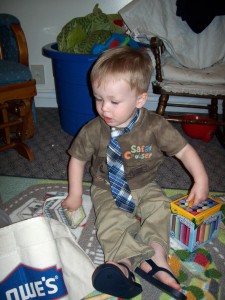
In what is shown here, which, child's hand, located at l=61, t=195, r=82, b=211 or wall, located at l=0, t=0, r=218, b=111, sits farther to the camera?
wall, located at l=0, t=0, r=218, b=111

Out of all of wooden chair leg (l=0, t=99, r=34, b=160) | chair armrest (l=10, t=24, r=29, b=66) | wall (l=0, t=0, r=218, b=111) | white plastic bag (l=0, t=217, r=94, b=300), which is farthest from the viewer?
wall (l=0, t=0, r=218, b=111)

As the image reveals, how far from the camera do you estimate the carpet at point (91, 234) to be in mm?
691

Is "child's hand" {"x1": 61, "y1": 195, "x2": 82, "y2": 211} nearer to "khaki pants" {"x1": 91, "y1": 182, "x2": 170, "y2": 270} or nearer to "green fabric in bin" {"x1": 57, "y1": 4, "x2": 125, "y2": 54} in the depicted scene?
"khaki pants" {"x1": 91, "y1": 182, "x2": 170, "y2": 270}

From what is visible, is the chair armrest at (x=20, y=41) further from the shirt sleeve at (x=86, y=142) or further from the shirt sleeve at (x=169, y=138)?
the shirt sleeve at (x=169, y=138)

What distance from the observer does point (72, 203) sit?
2.99 feet

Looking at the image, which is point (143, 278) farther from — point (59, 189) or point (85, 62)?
point (85, 62)

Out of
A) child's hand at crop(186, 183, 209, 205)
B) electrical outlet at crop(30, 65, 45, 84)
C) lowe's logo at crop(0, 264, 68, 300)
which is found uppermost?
electrical outlet at crop(30, 65, 45, 84)

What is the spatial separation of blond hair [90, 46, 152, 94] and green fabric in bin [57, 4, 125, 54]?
0.62 m

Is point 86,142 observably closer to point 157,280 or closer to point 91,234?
point 91,234

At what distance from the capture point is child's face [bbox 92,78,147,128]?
2.36 ft

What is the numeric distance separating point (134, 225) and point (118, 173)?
6.5 inches

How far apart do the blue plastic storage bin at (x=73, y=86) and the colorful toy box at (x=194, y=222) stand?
2.65ft

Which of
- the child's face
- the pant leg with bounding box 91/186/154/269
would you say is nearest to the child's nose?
the child's face

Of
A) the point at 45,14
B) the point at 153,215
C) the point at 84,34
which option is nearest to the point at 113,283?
the point at 153,215
